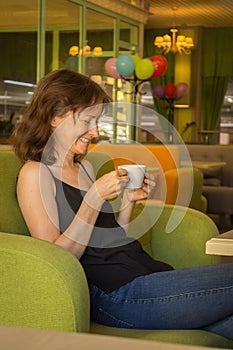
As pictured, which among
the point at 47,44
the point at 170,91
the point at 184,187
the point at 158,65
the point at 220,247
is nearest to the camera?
the point at 220,247

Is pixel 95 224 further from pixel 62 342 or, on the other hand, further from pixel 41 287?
pixel 62 342

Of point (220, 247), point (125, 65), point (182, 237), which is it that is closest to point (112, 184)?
point (220, 247)

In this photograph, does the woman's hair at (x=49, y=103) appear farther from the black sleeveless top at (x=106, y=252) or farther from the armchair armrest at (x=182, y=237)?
the armchair armrest at (x=182, y=237)

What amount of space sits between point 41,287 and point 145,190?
1.90 ft

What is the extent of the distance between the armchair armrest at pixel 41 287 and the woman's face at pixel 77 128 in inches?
19.5

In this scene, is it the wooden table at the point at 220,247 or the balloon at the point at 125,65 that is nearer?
the wooden table at the point at 220,247

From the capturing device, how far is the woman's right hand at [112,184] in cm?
174

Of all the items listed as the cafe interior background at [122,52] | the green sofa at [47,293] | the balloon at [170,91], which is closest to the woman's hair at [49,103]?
the green sofa at [47,293]

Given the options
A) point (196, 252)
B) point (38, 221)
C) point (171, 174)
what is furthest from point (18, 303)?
point (171, 174)

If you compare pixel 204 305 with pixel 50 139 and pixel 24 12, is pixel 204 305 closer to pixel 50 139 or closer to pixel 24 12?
pixel 50 139

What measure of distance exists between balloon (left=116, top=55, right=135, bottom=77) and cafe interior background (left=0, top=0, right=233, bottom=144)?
0.50m

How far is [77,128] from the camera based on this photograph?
2.02 m

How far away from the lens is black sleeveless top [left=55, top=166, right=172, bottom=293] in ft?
6.13

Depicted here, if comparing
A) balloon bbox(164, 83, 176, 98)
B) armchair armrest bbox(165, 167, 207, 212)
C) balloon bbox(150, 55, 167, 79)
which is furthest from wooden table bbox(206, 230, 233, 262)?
balloon bbox(164, 83, 176, 98)
